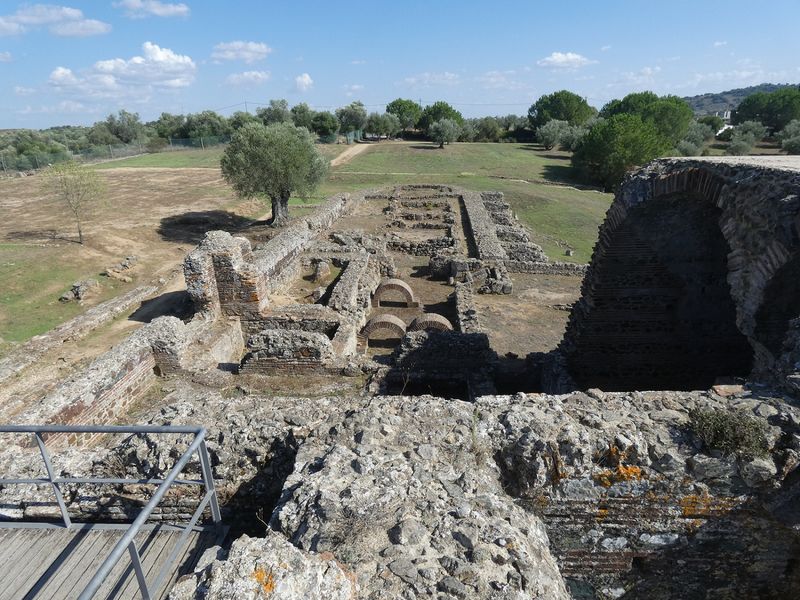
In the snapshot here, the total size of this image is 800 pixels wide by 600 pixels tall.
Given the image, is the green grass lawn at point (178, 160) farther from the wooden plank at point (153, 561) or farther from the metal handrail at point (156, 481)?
the wooden plank at point (153, 561)

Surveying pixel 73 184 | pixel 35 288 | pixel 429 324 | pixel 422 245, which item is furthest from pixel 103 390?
pixel 73 184

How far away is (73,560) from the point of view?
3.88 meters

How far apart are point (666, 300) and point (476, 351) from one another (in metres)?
3.65

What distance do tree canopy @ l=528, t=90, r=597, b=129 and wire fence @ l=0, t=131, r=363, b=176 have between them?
32.4 meters

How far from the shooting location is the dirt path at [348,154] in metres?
53.0

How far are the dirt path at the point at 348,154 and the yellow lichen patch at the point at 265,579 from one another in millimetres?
50470

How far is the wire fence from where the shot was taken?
45.4 metres

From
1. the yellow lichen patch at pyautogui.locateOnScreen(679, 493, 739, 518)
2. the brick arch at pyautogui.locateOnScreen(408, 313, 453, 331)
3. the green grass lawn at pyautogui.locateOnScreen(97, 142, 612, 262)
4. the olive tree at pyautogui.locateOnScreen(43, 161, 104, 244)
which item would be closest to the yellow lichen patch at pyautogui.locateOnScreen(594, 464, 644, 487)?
the yellow lichen patch at pyautogui.locateOnScreen(679, 493, 739, 518)

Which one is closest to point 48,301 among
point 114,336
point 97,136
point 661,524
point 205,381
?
point 114,336

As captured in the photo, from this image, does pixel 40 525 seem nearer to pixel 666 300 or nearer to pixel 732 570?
pixel 732 570

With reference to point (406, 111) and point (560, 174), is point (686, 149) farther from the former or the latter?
point (406, 111)

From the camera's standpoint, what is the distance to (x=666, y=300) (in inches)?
324

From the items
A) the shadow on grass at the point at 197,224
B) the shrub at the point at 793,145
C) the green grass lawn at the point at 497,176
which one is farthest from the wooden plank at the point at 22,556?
the shrub at the point at 793,145

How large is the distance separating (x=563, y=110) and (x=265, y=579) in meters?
92.4
